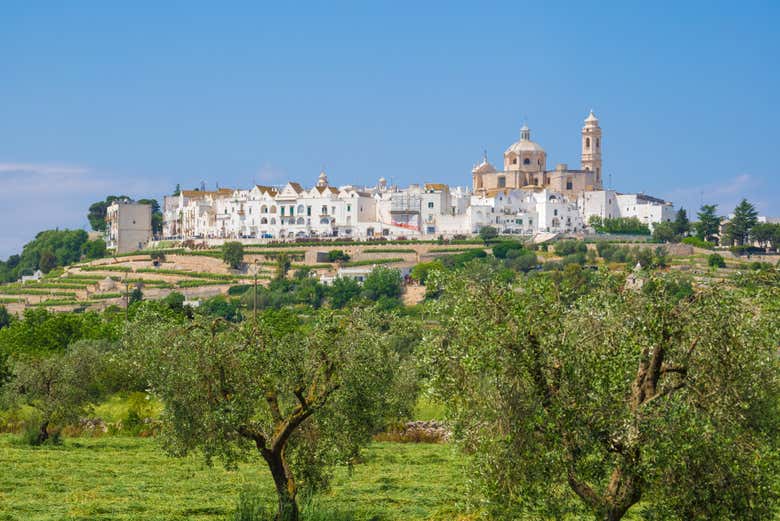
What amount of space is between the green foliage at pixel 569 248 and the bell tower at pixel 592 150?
28.3 meters

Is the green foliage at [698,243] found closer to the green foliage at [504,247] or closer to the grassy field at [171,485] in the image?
the green foliage at [504,247]

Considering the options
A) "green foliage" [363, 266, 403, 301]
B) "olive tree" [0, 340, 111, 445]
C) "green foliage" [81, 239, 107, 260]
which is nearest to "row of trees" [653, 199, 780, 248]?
"green foliage" [363, 266, 403, 301]

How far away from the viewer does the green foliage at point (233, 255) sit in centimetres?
10494

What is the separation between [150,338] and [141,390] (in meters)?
25.5

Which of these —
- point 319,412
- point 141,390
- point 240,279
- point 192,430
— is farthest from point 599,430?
point 240,279

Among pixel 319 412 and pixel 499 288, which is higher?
pixel 499 288

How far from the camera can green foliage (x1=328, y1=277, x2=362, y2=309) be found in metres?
89.7

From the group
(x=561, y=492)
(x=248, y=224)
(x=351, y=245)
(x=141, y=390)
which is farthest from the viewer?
(x=248, y=224)

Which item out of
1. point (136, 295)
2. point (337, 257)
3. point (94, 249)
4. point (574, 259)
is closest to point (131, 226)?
point (94, 249)

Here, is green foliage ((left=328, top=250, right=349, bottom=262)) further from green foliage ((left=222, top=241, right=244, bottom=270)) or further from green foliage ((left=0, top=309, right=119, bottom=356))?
green foliage ((left=0, top=309, right=119, bottom=356))

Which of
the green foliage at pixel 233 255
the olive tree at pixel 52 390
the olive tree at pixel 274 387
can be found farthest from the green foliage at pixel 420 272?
the olive tree at pixel 274 387

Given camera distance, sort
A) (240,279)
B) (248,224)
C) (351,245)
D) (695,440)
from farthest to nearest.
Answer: (248,224) → (351,245) → (240,279) → (695,440)

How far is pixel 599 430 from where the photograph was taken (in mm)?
13445

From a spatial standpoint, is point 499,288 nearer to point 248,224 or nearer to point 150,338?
point 150,338
